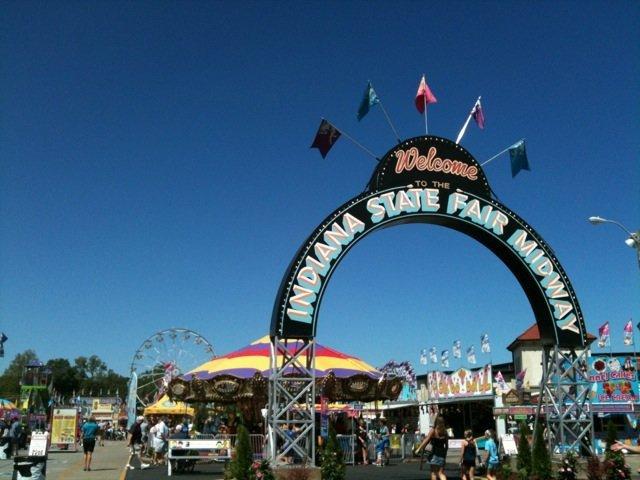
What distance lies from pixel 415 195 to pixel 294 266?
356cm

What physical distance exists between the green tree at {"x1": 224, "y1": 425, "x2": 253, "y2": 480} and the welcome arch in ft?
5.55

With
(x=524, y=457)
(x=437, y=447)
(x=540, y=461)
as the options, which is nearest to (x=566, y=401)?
(x=524, y=457)

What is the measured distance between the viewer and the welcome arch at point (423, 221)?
1509 cm

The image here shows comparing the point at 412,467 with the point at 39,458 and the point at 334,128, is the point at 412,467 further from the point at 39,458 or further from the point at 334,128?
the point at 39,458

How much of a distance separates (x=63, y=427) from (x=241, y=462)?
2248cm

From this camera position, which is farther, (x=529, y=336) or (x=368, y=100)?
(x=529, y=336)

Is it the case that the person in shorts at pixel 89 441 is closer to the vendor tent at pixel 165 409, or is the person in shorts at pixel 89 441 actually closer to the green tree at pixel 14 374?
the vendor tent at pixel 165 409

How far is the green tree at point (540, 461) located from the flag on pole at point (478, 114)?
8.66 metres

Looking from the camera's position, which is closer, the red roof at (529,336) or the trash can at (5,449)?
the trash can at (5,449)

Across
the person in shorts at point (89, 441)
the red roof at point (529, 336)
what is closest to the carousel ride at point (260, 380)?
the person in shorts at point (89, 441)

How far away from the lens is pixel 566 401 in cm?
1752

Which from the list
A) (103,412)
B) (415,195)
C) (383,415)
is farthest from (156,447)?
(103,412)

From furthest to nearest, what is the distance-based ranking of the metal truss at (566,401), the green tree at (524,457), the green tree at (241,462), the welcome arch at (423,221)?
the metal truss at (566,401), the welcome arch at (423,221), the green tree at (524,457), the green tree at (241,462)

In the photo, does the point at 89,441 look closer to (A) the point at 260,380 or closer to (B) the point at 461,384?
(A) the point at 260,380
